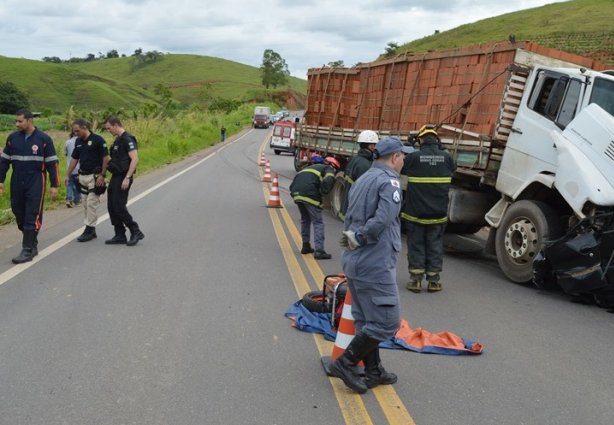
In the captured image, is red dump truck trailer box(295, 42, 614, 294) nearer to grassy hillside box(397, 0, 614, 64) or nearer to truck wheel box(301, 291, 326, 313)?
truck wheel box(301, 291, 326, 313)

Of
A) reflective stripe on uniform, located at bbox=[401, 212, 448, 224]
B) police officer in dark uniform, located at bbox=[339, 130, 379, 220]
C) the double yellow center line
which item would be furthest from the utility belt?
reflective stripe on uniform, located at bbox=[401, 212, 448, 224]

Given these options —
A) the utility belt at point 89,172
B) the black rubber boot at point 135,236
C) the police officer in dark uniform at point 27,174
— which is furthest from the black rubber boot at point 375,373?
the utility belt at point 89,172

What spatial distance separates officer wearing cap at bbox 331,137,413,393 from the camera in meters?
4.00

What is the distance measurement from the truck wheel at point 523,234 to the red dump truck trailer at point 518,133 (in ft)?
0.04

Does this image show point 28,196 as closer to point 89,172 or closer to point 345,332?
point 89,172

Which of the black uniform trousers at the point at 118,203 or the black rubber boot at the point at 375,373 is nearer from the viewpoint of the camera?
the black rubber boot at the point at 375,373

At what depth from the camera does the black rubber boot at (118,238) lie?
8797mm

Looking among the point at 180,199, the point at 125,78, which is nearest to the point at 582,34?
the point at 180,199

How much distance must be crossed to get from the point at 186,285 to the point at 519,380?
367cm

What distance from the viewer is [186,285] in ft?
21.6

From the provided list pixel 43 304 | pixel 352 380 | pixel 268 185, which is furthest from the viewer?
pixel 268 185

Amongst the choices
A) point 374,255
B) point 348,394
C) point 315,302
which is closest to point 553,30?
point 315,302

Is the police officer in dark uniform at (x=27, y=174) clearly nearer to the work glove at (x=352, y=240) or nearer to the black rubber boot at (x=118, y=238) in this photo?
the black rubber boot at (x=118, y=238)

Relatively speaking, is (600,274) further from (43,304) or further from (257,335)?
(43,304)
